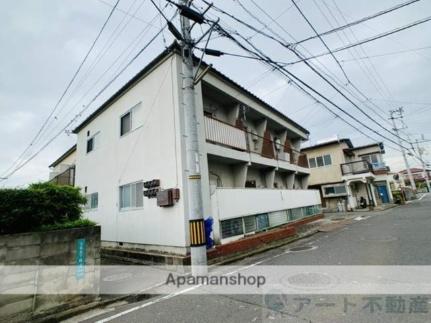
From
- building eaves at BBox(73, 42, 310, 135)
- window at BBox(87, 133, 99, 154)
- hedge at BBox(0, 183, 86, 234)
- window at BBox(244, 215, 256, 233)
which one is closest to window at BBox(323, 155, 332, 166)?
building eaves at BBox(73, 42, 310, 135)

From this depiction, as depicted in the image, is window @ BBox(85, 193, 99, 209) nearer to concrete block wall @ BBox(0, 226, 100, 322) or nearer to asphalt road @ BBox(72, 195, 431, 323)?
concrete block wall @ BBox(0, 226, 100, 322)

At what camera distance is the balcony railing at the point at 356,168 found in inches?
905

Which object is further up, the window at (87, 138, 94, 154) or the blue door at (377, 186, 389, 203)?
the window at (87, 138, 94, 154)

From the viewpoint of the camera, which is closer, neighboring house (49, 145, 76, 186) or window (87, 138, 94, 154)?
window (87, 138, 94, 154)

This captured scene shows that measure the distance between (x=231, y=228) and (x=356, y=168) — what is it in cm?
2007

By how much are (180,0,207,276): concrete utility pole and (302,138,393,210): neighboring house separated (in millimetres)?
20555

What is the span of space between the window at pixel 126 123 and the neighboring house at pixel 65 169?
466 centimetres

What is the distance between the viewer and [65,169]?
56.0 feet

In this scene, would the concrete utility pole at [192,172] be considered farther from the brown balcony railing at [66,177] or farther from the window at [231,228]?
the brown balcony railing at [66,177]

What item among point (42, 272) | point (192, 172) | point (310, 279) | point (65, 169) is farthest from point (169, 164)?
point (65, 169)

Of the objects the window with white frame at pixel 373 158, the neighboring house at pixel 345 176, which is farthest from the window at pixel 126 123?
the window with white frame at pixel 373 158

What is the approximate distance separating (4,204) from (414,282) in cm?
710

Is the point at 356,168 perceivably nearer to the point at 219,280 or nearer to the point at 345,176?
the point at 345,176

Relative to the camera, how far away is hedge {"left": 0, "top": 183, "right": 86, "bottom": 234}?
4066 mm
